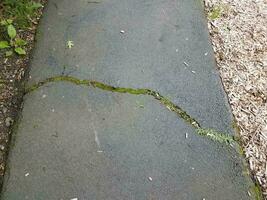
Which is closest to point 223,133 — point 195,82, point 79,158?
point 195,82

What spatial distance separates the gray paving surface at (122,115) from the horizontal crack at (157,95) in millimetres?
37

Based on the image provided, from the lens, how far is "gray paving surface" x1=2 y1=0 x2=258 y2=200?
1890 millimetres

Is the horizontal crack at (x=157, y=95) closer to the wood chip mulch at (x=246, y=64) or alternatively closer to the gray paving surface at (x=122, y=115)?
the gray paving surface at (x=122, y=115)

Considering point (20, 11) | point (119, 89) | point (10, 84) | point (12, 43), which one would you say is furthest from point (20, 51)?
point (119, 89)

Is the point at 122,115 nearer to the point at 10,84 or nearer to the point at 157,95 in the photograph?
the point at 157,95

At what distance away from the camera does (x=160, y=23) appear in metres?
2.72

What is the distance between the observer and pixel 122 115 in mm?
2162

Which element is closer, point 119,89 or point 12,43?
point 119,89

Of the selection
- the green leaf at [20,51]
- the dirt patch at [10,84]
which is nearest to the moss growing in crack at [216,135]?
the dirt patch at [10,84]

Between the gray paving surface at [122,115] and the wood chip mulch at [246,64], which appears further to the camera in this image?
the wood chip mulch at [246,64]

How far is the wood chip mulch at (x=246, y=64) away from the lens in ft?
6.96

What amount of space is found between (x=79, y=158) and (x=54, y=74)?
26.2 inches

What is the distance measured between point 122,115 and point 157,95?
11.1 inches

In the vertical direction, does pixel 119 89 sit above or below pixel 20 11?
below
